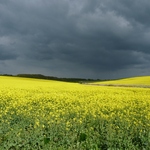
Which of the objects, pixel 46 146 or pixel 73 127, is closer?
pixel 46 146

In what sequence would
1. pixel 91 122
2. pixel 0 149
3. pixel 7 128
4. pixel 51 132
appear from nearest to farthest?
pixel 0 149, pixel 51 132, pixel 7 128, pixel 91 122

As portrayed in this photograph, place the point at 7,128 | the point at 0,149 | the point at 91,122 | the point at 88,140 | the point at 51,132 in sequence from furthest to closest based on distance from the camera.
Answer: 1. the point at 91,122
2. the point at 7,128
3. the point at 51,132
4. the point at 88,140
5. the point at 0,149

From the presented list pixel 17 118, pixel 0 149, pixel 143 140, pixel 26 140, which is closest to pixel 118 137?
pixel 143 140

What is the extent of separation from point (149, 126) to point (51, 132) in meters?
3.60

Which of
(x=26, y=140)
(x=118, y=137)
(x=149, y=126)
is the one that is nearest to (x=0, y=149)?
(x=26, y=140)

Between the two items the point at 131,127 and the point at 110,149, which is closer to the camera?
the point at 110,149

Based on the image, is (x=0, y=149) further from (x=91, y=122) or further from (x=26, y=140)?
(x=91, y=122)

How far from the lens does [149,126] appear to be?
29.8 feet

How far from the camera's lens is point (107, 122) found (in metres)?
10.1

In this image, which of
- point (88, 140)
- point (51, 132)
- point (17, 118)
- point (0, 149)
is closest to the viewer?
point (0, 149)

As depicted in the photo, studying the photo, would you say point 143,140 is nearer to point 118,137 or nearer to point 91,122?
point 118,137

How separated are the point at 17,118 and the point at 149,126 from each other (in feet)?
18.5

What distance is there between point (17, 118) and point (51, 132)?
315 cm

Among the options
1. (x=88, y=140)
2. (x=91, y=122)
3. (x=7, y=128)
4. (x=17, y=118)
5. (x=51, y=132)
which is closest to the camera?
(x=88, y=140)
